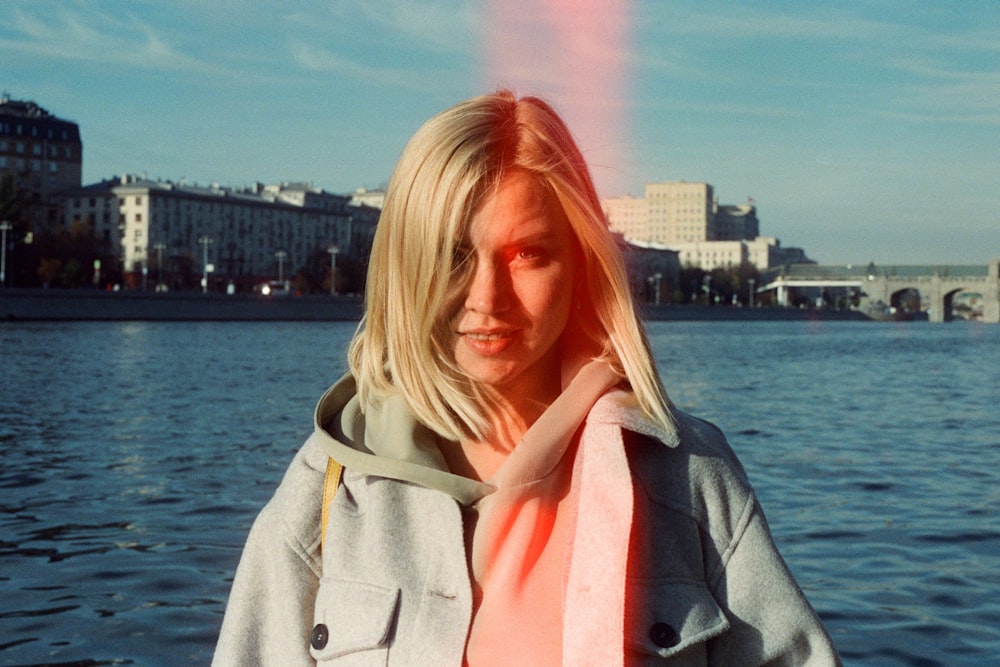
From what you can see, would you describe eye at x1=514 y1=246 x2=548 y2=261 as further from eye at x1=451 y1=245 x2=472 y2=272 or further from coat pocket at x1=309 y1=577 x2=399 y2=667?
coat pocket at x1=309 y1=577 x2=399 y2=667

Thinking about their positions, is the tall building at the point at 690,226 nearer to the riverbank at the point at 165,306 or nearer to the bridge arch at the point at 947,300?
the bridge arch at the point at 947,300

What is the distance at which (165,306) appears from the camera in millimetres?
60406

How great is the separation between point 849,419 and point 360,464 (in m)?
16.8

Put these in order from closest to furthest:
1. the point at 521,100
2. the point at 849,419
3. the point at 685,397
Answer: the point at 521,100 < the point at 849,419 < the point at 685,397

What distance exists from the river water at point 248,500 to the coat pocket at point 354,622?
3.86 m

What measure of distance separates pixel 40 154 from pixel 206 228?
11.9 metres

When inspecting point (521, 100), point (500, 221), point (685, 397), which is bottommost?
point (685, 397)

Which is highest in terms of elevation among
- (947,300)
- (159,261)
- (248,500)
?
(159,261)

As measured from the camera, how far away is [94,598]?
626 centimetres

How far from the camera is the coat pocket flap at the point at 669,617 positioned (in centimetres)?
154

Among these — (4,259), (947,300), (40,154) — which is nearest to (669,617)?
(4,259)

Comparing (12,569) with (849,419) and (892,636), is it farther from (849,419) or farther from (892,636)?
(849,419)

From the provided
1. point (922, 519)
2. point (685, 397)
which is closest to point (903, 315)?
point (685, 397)

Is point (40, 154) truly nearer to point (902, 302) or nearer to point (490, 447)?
point (902, 302)
